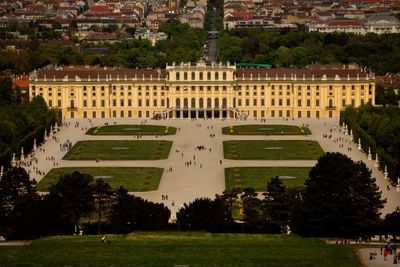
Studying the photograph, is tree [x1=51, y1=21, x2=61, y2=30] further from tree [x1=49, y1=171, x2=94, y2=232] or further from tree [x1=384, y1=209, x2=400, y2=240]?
tree [x1=384, y1=209, x2=400, y2=240]

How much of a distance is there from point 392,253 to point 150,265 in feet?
28.4

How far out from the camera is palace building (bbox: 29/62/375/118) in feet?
311

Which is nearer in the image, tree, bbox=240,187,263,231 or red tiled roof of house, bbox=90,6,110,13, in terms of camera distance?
tree, bbox=240,187,263,231

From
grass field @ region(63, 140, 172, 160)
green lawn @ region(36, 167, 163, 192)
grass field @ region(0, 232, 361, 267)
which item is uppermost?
grass field @ region(63, 140, 172, 160)

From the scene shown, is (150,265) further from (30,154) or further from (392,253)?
(30,154)

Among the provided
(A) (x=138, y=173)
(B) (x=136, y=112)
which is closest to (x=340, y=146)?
(A) (x=138, y=173)

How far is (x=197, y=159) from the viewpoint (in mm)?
71750

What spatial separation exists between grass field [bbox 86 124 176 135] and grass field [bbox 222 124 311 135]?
4.39 meters

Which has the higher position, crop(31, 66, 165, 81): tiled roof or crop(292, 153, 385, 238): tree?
crop(31, 66, 165, 81): tiled roof

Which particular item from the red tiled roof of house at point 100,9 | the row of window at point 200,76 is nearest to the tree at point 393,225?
the row of window at point 200,76

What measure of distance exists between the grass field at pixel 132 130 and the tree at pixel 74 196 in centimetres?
3256

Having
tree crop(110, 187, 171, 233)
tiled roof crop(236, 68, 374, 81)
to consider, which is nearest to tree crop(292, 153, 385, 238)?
tree crop(110, 187, 171, 233)

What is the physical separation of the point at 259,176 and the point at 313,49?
190ft

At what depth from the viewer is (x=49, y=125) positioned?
274ft
